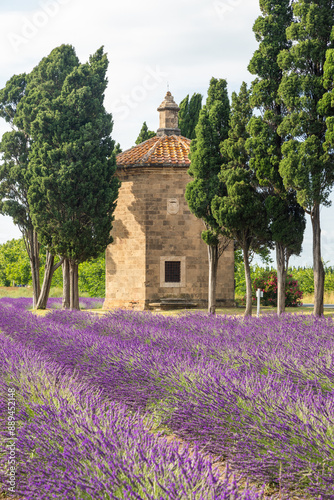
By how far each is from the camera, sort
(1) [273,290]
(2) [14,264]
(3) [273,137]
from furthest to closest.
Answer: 1. (2) [14,264]
2. (1) [273,290]
3. (3) [273,137]

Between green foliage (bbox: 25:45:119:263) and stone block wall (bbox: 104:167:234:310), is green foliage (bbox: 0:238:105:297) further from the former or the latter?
green foliage (bbox: 25:45:119:263)

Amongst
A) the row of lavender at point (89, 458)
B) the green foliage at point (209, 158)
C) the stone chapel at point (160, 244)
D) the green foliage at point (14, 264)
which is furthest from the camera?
the green foliage at point (14, 264)

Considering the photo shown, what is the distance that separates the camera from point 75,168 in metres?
20.6

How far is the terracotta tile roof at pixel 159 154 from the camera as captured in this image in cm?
2264

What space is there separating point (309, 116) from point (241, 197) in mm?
3282

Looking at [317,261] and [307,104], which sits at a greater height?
[307,104]

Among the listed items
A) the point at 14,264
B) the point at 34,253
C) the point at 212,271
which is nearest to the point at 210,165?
the point at 212,271

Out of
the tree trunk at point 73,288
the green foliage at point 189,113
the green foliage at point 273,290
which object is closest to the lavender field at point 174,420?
the tree trunk at point 73,288

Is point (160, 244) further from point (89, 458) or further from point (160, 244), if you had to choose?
point (89, 458)

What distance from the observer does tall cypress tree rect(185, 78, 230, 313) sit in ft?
64.5

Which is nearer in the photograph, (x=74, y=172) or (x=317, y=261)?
(x=317, y=261)

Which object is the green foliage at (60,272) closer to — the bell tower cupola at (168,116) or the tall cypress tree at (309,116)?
the bell tower cupola at (168,116)

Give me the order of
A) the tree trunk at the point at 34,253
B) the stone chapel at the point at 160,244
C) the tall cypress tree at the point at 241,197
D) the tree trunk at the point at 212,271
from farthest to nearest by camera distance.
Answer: the tree trunk at the point at 34,253
the stone chapel at the point at 160,244
the tree trunk at the point at 212,271
the tall cypress tree at the point at 241,197

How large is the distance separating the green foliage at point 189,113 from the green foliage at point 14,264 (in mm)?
19924
